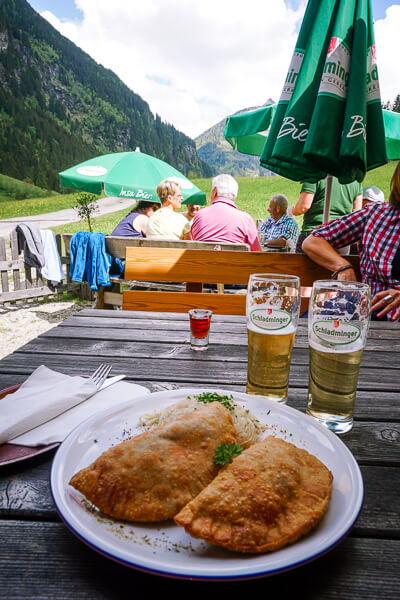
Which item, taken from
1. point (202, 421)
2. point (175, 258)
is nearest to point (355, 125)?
point (175, 258)

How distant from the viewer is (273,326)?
0.91m

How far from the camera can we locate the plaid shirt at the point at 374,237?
213 cm

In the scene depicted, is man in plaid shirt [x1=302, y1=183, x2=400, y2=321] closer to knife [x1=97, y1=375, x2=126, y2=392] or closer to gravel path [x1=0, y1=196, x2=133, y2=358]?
knife [x1=97, y1=375, x2=126, y2=392]

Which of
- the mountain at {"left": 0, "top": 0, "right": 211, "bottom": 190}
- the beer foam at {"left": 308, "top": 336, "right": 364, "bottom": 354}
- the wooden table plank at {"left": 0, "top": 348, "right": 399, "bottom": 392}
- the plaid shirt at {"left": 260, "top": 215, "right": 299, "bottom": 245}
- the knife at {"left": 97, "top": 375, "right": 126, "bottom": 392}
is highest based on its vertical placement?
the mountain at {"left": 0, "top": 0, "right": 211, "bottom": 190}

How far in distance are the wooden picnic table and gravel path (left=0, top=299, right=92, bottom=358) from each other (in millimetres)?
3638

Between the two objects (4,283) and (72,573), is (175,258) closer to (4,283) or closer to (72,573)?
(72,573)

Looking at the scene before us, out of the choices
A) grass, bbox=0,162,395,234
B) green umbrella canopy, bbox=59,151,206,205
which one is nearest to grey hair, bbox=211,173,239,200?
green umbrella canopy, bbox=59,151,206,205

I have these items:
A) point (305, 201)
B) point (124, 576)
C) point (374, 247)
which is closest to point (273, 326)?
point (124, 576)

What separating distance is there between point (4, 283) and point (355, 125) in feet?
19.4

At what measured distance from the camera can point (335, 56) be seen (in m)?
2.20

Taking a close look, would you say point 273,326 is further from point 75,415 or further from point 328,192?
point 328,192

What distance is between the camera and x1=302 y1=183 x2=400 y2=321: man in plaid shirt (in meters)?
2.04

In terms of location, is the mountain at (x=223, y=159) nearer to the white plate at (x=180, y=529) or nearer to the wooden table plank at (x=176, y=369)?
the wooden table plank at (x=176, y=369)

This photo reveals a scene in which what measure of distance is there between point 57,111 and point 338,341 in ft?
266
